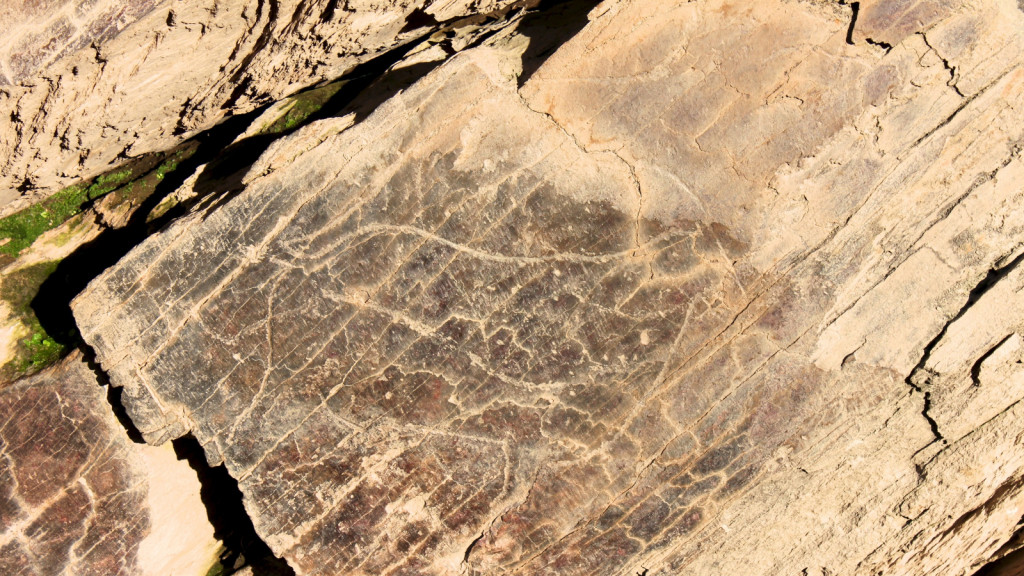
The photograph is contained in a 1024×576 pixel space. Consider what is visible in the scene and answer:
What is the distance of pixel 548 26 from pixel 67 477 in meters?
4.18

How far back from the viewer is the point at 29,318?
4848mm

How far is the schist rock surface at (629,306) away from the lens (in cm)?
330

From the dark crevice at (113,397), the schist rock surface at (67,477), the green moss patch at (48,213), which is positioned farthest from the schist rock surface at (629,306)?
the green moss patch at (48,213)

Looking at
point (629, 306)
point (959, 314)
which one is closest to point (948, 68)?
point (959, 314)

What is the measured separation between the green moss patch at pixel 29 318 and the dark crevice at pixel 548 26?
3.82 meters

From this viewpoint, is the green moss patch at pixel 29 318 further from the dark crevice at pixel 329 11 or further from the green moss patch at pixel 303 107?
the dark crevice at pixel 329 11

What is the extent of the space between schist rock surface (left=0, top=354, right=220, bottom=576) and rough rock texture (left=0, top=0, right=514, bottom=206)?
1456 mm

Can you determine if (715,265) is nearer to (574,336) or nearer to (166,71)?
(574,336)

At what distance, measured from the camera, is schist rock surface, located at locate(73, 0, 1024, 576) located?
3.30m

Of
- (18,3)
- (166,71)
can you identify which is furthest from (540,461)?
(18,3)

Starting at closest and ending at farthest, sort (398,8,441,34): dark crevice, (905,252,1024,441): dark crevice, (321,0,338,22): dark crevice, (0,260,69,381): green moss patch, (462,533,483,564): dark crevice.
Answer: (905,252,1024,441): dark crevice
(462,533,483,564): dark crevice
(321,0,338,22): dark crevice
(398,8,441,34): dark crevice
(0,260,69,381): green moss patch

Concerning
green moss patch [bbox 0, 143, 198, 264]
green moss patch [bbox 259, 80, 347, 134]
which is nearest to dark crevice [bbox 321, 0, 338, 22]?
green moss patch [bbox 259, 80, 347, 134]

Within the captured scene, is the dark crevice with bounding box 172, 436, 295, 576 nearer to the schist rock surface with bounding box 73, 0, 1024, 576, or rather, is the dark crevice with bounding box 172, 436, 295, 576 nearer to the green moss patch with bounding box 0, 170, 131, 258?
the schist rock surface with bounding box 73, 0, 1024, 576

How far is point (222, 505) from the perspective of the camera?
464cm
